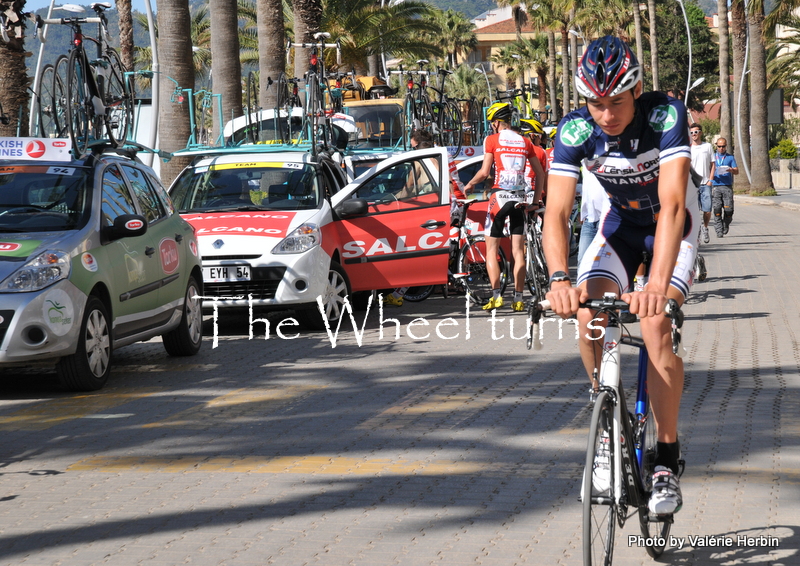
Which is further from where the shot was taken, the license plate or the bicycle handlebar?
the license plate

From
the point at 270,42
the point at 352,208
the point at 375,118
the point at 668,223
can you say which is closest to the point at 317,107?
the point at 352,208

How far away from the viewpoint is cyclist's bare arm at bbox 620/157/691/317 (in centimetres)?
409

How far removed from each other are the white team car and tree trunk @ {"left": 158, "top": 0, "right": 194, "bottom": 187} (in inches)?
173

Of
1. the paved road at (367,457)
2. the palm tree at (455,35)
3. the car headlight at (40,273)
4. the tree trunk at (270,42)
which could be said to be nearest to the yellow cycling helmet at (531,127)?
the paved road at (367,457)

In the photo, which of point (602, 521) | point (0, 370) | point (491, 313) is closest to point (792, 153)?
point (491, 313)

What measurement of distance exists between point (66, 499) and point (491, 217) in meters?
7.75

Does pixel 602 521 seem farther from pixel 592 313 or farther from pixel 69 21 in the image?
pixel 69 21

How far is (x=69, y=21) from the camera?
11.9 meters

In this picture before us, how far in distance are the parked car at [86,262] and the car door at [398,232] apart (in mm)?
2263

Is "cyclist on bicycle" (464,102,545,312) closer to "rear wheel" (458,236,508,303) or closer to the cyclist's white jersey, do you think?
"rear wheel" (458,236,508,303)

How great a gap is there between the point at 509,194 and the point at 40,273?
589cm

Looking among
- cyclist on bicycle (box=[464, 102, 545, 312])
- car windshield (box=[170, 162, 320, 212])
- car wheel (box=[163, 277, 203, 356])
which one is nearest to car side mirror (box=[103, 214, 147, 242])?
car wheel (box=[163, 277, 203, 356])

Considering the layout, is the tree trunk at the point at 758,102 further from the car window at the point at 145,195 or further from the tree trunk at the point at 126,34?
the car window at the point at 145,195

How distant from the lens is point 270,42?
21.8 metres
